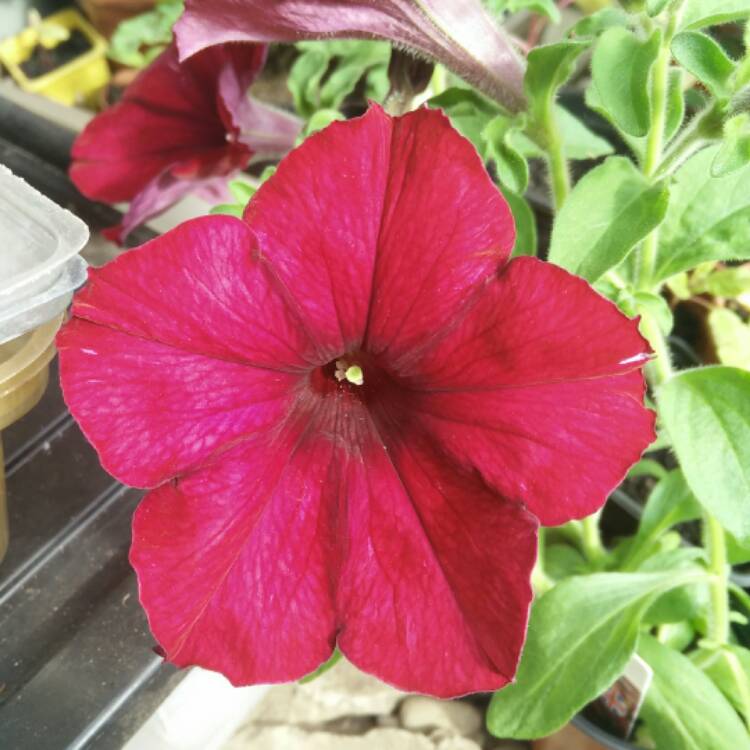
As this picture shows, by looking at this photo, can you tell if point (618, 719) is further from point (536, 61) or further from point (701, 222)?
point (536, 61)

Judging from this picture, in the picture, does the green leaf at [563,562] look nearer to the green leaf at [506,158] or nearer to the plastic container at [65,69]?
the green leaf at [506,158]

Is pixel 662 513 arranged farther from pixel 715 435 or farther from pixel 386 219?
pixel 386 219

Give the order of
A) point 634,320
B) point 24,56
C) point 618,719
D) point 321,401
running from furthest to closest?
point 24,56 < point 618,719 < point 321,401 < point 634,320

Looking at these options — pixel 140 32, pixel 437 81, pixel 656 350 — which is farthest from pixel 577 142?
pixel 140 32

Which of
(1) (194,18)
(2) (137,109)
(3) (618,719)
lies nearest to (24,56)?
(2) (137,109)

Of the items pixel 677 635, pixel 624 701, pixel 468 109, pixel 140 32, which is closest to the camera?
pixel 468 109
